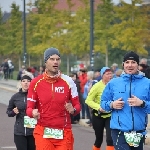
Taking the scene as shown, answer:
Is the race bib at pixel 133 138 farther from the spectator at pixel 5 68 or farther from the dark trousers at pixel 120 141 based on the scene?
the spectator at pixel 5 68

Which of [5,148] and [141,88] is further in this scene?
[5,148]

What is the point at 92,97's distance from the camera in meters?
11.5

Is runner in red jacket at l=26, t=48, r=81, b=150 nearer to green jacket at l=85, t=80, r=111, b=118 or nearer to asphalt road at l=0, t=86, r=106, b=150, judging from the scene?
green jacket at l=85, t=80, r=111, b=118

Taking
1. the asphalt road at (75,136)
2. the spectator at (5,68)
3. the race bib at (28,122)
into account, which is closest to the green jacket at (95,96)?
the race bib at (28,122)

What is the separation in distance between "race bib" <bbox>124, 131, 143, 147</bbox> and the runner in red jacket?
2.19 feet

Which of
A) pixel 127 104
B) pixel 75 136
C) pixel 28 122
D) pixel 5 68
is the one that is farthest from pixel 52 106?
pixel 5 68

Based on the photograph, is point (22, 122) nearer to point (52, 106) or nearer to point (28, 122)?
point (28, 122)

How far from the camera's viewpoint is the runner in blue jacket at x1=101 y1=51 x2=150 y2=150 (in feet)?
25.8

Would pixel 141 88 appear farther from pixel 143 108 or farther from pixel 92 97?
pixel 92 97

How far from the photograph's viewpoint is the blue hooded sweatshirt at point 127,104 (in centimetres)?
787

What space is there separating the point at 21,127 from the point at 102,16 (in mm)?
32729

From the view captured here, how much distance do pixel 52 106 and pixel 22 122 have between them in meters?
1.90

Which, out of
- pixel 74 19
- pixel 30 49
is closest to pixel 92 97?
pixel 74 19

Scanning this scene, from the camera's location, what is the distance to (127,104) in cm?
786
